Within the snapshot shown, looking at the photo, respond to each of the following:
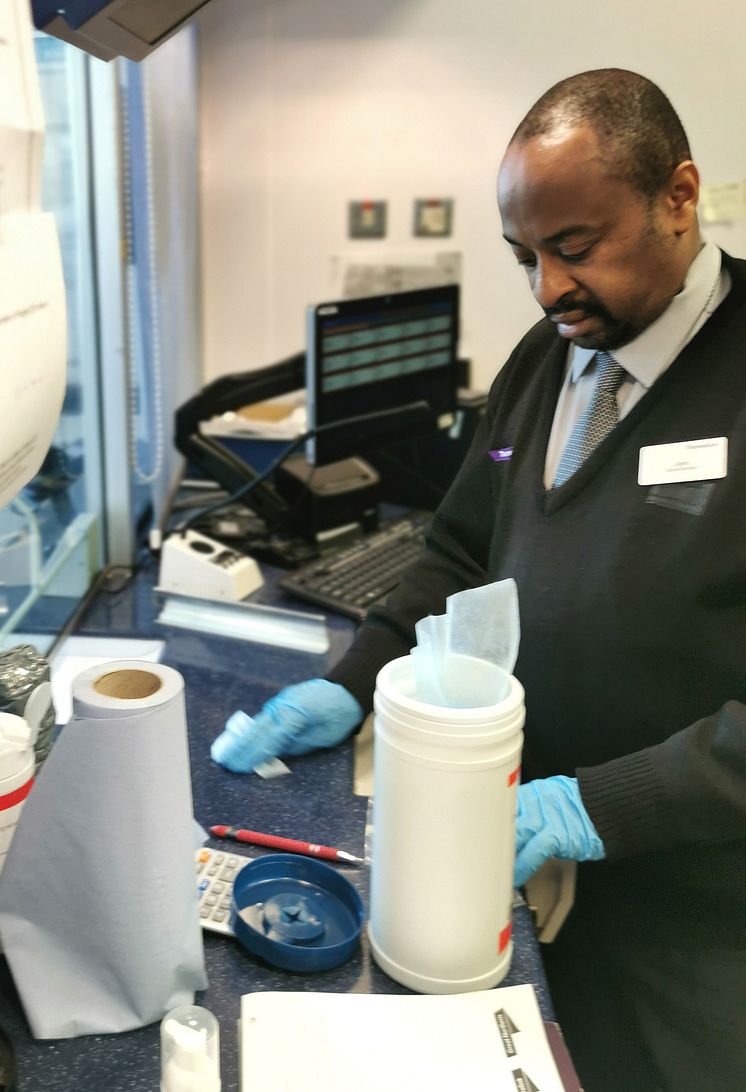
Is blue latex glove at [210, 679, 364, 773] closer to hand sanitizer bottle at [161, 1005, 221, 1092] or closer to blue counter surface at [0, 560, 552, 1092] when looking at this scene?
blue counter surface at [0, 560, 552, 1092]

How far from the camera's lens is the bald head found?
0.97 m

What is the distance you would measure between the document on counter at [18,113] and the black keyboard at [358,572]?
2.87 feet

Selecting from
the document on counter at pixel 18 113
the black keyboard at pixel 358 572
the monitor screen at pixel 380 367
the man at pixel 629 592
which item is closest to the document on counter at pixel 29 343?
the document on counter at pixel 18 113

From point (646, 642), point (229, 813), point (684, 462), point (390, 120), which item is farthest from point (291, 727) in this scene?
point (390, 120)

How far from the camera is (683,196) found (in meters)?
1.02

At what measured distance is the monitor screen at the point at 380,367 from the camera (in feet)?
5.75

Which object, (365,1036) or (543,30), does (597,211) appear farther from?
(543,30)

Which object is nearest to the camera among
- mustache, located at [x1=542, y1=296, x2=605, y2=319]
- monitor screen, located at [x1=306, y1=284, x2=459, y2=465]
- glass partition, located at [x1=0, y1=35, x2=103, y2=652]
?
mustache, located at [x1=542, y1=296, x2=605, y2=319]

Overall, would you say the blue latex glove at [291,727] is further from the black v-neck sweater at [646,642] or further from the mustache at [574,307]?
the mustache at [574,307]

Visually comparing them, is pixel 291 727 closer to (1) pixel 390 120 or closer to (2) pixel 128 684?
(2) pixel 128 684

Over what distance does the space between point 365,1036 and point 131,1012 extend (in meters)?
0.18

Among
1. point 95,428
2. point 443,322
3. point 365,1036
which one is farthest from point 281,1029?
point 443,322

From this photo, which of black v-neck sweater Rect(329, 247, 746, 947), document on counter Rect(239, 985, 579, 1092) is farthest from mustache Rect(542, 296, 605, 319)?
document on counter Rect(239, 985, 579, 1092)

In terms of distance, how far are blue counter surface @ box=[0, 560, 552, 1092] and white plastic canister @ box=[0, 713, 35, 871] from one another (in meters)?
0.12
